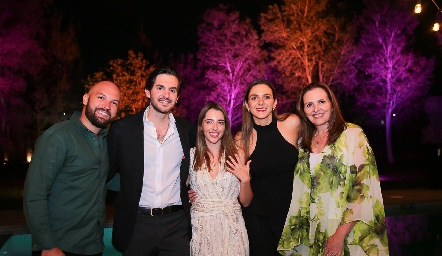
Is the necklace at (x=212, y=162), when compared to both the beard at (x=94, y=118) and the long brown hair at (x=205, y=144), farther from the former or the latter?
the beard at (x=94, y=118)

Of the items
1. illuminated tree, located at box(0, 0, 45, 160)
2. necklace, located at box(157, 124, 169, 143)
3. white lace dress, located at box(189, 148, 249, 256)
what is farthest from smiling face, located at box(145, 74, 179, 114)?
illuminated tree, located at box(0, 0, 45, 160)

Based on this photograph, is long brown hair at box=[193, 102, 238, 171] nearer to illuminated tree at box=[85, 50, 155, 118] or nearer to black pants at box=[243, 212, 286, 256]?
black pants at box=[243, 212, 286, 256]

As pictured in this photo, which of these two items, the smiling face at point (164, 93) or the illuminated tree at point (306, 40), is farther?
the illuminated tree at point (306, 40)

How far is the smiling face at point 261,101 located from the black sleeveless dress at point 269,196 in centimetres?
34

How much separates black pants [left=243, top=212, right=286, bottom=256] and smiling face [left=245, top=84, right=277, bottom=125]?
39.1 inches

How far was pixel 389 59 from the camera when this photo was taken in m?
21.7

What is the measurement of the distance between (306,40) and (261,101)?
16.1 metres

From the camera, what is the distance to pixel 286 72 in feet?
64.9

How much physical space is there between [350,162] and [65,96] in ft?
84.6

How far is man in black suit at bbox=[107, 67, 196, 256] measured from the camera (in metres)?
3.50

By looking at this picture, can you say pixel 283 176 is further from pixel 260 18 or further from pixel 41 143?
pixel 260 18

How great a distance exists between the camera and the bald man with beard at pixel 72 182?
9.62 feet

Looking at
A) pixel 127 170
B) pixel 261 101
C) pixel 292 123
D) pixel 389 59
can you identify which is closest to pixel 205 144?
pixel 261 101

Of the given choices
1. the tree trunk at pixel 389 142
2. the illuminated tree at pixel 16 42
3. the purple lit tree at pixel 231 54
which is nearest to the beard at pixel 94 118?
the illuminated tree at pixel 16 42
